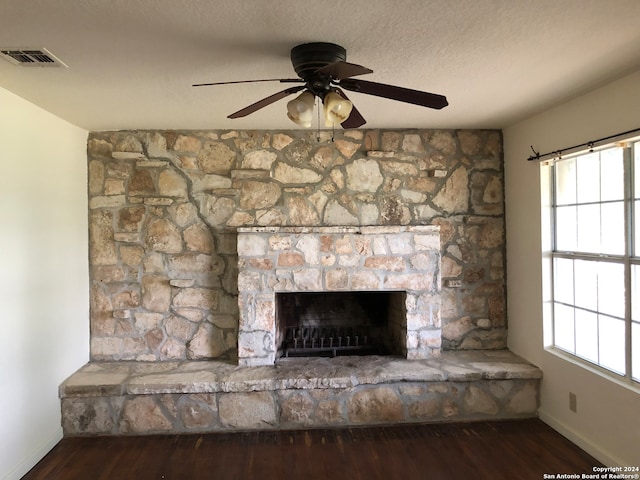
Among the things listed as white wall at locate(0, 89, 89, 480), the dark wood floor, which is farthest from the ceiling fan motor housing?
the dark wood floor

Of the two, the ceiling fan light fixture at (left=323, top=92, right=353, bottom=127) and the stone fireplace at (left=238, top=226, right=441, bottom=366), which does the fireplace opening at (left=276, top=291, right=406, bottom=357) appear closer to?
the stone fireplace at (left=238, top=226, right=441, bottom=366)

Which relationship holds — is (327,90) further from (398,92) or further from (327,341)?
(327,341)

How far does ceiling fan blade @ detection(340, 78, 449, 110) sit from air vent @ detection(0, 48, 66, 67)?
1.48 m

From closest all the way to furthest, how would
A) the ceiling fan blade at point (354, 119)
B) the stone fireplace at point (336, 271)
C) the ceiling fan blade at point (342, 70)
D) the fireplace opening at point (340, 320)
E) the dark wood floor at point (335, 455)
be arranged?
the ceiling fan blade at point (342, 70), the ceiling fan blade at point (354, 119), the dark wood floor at point (335, 455), the stone fireplace at point (336, 271), the fireplace opening at point (340, 320)

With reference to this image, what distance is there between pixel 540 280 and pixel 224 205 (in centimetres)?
267

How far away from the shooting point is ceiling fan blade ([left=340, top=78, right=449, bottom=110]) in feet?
5.84

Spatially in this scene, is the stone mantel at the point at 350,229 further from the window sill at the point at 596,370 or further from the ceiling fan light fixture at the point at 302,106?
the ceiling fan light fixture at the point at 302,106

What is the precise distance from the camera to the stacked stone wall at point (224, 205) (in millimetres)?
3543

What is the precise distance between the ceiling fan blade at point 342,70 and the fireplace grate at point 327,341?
2696 millimetres

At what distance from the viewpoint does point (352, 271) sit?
3492mm

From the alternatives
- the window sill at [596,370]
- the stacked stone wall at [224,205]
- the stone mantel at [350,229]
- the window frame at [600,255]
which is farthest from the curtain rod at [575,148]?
the window sill at [596,370]

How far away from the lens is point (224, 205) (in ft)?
11.8

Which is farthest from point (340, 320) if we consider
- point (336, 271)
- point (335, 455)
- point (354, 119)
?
point (354, 119)

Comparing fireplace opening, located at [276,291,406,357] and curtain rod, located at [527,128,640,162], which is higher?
curtain rod, located at [527,128,640,162]
